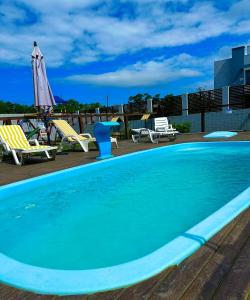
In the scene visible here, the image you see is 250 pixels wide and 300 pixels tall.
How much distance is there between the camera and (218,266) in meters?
1.68

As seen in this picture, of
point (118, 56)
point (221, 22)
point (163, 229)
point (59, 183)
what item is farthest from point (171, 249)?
point (118, 56)

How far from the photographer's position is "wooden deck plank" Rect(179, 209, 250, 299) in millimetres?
1468

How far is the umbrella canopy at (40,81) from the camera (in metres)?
8.51

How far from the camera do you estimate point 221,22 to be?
14.1m

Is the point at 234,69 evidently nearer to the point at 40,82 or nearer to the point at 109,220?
the point at 40,82

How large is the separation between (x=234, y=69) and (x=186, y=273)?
24.7 metres

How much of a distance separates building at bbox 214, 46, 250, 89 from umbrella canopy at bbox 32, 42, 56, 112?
1880 centimetres

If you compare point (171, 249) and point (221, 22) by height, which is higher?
point (221, 22)

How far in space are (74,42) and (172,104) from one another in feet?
21.9

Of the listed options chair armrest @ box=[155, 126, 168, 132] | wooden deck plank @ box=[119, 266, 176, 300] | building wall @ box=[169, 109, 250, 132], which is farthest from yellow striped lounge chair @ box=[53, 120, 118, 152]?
building wall @ box=[169, 109, 250, 132]

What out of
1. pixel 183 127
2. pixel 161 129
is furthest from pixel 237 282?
pixel 183 127

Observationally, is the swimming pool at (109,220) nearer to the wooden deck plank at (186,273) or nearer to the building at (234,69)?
the wooden deck plank at (186,273)

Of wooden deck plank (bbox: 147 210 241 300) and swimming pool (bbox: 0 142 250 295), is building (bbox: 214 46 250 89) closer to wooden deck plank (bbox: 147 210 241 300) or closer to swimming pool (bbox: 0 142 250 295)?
swimming pool (bbox: 0 142 250 295)

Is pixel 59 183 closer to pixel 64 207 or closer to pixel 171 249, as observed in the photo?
pixel 64 207
